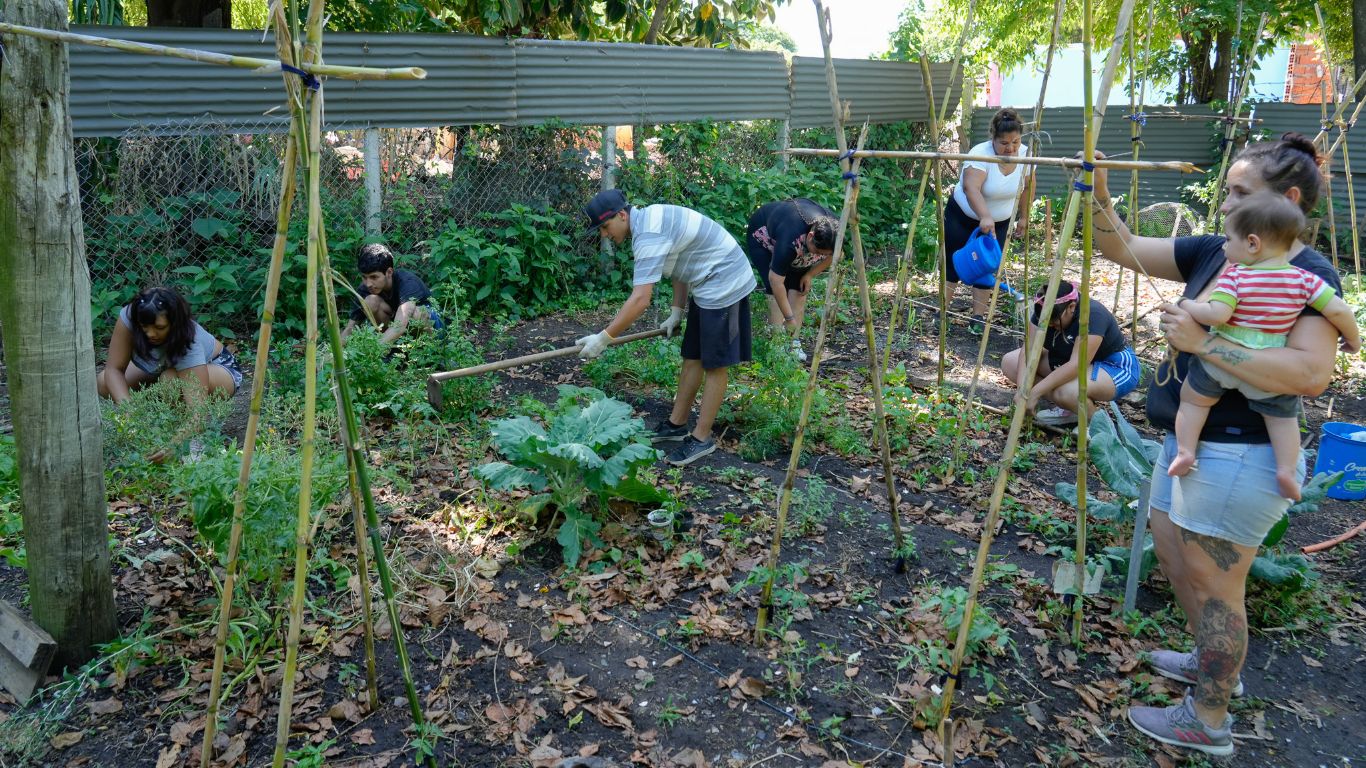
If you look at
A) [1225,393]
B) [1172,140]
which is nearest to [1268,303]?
[1225,393]

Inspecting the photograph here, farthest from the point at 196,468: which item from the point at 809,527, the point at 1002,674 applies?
the point at 1002,674

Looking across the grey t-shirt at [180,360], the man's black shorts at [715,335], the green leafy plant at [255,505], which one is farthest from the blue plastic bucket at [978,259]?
the grey t-shirt at [180,360]

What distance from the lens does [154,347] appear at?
17.0ft

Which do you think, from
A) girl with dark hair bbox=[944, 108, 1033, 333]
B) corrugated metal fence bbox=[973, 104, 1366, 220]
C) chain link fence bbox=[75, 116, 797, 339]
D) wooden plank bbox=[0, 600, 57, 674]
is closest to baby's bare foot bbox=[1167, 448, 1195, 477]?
wooden plank bbox=[0, 600, 57, 674]

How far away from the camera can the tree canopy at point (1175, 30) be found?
11.3 meters

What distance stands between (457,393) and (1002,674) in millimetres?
3436

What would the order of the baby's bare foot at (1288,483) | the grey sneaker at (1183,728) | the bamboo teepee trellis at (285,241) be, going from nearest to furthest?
1. the bamboo teepee trellis at (285,241)
2. the baby's bare foot at (1288,483)
3. the grey sneaker at (1183,728)

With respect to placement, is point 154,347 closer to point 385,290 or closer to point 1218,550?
point 385,290

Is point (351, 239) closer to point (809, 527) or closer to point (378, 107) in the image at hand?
point (378, 107)

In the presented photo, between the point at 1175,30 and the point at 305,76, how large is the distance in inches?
543

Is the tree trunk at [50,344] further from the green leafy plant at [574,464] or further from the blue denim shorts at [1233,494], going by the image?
the blue denim shorts at [1233,494]

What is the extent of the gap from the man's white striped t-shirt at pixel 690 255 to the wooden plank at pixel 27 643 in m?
2.93

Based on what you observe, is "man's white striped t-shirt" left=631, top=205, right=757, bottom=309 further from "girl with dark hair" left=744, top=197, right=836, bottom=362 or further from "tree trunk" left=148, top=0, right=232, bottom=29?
"tree trunk" left=148, top=0, right=232, bottom=29

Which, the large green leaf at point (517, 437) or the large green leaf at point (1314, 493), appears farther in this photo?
the large green leaf at point (517, 437)
